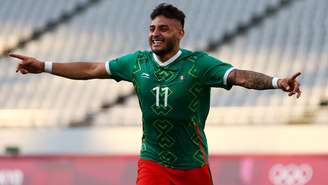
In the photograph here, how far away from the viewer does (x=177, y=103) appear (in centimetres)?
566

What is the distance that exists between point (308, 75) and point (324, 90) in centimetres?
55

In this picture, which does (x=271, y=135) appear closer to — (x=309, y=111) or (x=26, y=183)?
(x=309, y=111)

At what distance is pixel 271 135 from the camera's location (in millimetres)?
12070

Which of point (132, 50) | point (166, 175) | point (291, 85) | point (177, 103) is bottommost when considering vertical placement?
point (166, 175)

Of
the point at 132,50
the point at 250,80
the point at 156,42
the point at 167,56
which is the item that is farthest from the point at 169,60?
the point at 132,50

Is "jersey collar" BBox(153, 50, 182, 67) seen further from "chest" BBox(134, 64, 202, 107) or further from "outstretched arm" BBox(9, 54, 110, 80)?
"outstretched arm" BBox(9, 54, 110, 80)

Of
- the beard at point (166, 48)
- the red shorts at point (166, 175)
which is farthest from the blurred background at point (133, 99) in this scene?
the beard at point (166, 48)

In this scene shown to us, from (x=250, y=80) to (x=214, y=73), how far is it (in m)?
0.23

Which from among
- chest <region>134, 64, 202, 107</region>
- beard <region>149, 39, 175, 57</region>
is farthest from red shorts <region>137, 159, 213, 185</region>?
beard <region>149, 39, 175, 57</region>

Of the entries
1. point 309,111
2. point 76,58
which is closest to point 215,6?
point 76,58

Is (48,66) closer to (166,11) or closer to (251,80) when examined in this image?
(166,11)

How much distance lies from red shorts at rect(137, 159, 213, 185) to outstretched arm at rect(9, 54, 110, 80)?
626mm

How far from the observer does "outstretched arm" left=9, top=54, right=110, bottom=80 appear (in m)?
5.94

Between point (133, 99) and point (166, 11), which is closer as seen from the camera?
point (166, 11)
